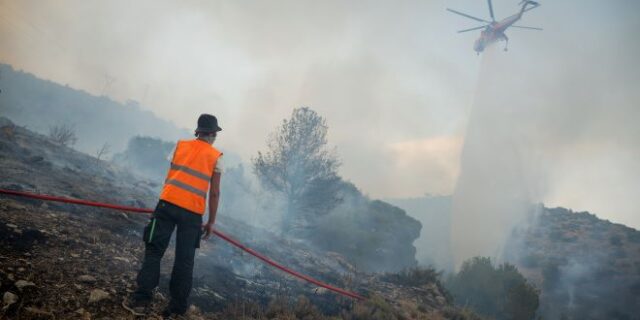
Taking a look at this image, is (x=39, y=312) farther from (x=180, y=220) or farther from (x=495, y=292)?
(x=495, y=292)

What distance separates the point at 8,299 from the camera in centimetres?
264

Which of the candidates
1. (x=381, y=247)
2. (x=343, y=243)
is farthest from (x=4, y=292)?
(x=381, y=247)

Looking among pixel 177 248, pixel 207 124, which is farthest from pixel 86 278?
pixel 207 124

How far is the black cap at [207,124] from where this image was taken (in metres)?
3.45

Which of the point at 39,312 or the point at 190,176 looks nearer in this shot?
the point at 39,312

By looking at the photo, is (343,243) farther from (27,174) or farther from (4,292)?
(4,292)

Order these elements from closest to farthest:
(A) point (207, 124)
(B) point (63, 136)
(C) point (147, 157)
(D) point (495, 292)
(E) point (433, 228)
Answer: (A) point (207, 124) → (D) point (495, 292) → (B) point (63, 136) → (C) point (147, 157) → (E) point (433, 228)

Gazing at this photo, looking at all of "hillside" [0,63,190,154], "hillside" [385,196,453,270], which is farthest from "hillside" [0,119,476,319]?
"hillside" [0,63,190,154]

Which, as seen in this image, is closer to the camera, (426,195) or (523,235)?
(523,235)

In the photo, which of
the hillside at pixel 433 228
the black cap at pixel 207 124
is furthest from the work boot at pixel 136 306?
the hillside at pixel 433 228

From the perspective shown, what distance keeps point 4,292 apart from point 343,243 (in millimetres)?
21295

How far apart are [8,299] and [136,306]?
1.01m

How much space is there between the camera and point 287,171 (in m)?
20.0

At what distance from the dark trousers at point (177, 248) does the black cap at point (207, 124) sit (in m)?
0.87
